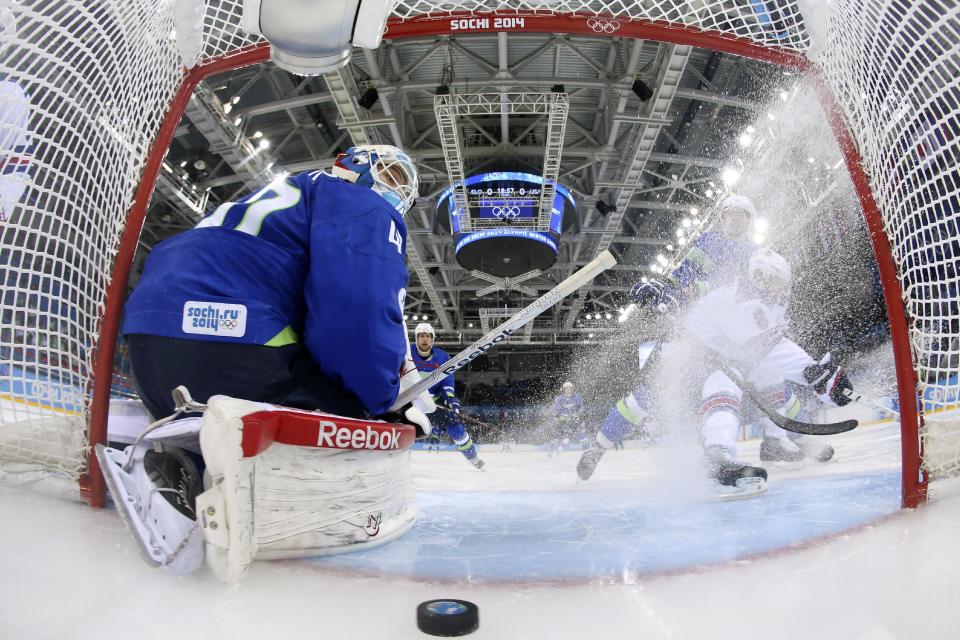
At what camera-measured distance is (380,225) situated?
3.92 feet

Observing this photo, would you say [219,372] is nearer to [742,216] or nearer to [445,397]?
[742,216]

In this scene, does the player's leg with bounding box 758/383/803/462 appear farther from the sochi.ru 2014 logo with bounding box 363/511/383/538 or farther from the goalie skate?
the goalie skate

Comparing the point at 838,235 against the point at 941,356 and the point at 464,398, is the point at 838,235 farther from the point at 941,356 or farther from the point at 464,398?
the point at 464,398

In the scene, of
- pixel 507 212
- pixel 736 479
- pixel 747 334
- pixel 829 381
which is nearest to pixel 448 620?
pixel 736 479

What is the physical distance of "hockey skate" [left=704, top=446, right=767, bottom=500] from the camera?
71.4 inches

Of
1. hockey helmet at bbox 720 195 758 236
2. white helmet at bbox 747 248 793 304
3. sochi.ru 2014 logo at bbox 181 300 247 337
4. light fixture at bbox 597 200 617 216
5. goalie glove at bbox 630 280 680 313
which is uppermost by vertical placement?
light fixture at bbox 597 200 617 216

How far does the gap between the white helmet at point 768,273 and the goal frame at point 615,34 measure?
0.78 m

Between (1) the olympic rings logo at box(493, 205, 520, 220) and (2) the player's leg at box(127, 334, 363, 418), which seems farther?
(1) the olympic rings logo at box(493, 205, 520, 220)

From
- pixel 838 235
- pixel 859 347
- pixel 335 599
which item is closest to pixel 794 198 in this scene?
pixel 838 235

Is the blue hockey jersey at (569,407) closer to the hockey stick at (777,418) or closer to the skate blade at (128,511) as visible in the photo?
the hockey stick at (777,418)

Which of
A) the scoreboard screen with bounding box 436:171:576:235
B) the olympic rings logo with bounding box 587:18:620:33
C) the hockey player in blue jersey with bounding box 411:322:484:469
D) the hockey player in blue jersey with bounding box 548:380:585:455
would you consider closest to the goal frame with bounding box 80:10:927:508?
the olympic rings logo with bounding box 587:18:620:33

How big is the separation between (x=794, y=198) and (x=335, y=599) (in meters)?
6.87

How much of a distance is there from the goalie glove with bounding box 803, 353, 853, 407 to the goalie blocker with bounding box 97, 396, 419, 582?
1.94 meters

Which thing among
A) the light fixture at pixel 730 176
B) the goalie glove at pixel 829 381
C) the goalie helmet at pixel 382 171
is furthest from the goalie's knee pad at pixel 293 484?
the light fixture at pixel 730 176
